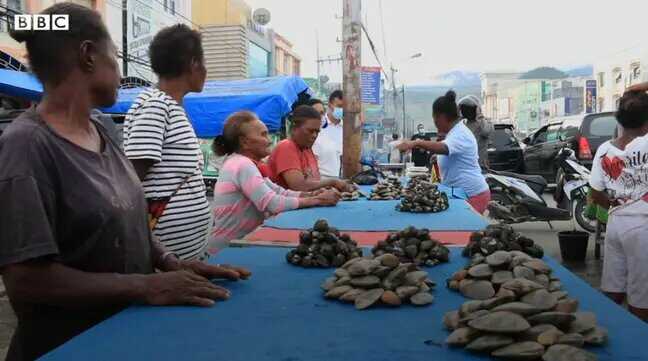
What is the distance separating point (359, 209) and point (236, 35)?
22.8m

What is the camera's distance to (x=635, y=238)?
10.9 feet

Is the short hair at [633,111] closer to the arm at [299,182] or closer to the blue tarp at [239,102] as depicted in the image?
the arm at [299,182]

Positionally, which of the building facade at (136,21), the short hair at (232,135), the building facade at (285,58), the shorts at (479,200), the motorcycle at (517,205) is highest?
the building facade at (285,58)

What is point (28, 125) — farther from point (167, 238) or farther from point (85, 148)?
point (167, 238)

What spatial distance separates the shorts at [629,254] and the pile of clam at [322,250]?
177 cm

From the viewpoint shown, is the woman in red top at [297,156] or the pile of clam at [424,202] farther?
the woman in red top at [297,156]

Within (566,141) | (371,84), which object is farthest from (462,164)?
(371,84)

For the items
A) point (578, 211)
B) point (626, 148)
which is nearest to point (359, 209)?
point (626, 148)

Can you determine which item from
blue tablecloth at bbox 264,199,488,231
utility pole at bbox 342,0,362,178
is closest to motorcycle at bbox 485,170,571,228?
utility pole at bbox 342,0,362,178

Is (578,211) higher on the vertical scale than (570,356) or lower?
lower

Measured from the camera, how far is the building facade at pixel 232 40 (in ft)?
84.3

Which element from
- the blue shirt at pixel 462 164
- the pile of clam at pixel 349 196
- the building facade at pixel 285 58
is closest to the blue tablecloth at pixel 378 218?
the pile of clam at pixel 349 196

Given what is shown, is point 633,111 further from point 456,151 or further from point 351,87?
point 351,87

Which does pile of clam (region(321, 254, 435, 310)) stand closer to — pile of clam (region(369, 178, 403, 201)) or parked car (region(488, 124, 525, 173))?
pile of clam (region(369, 178, 403, 201))
